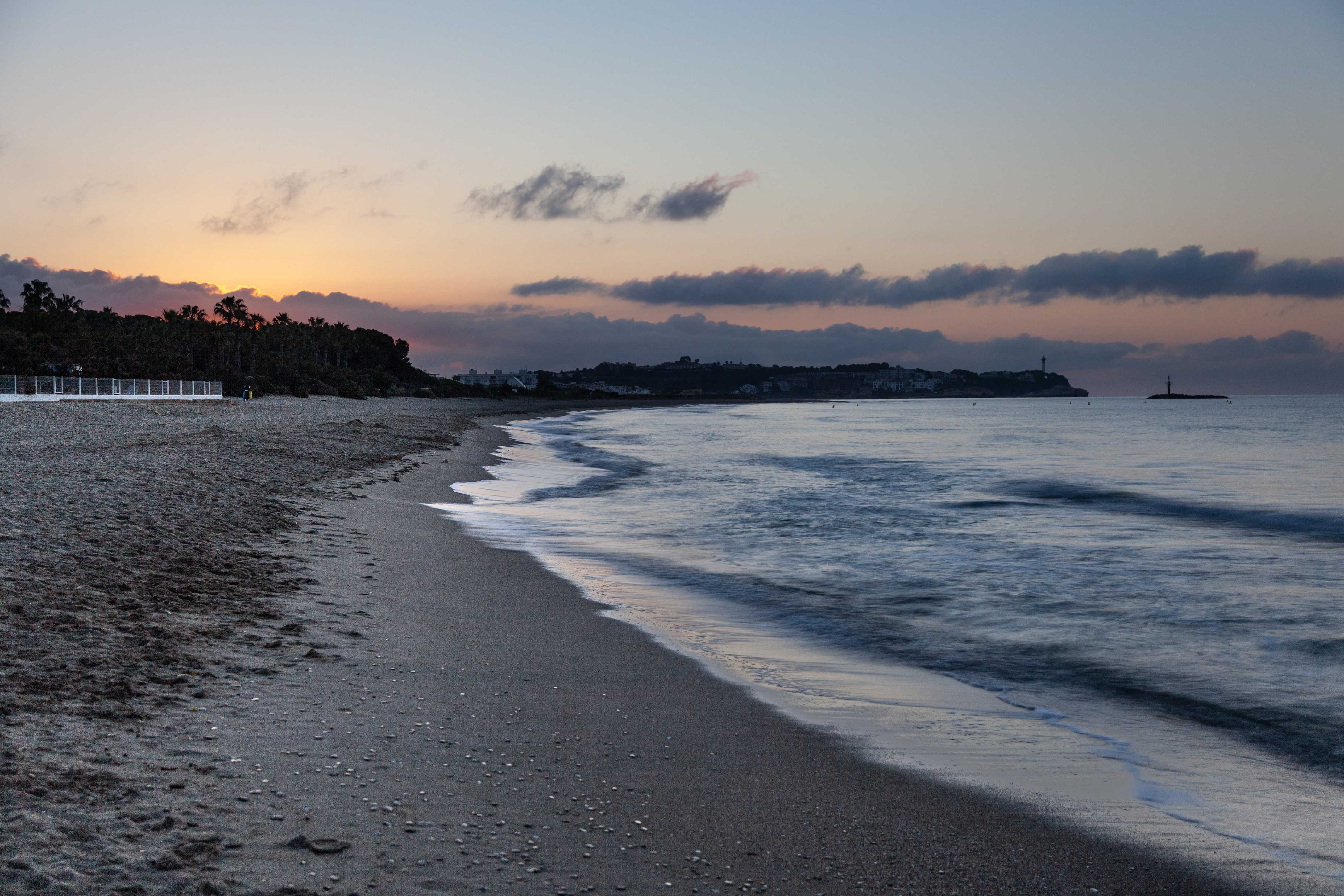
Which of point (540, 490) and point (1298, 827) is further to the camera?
point (540, 490)

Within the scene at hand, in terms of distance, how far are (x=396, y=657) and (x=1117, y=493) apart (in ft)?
76.5

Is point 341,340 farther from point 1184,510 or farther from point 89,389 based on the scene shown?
point 1184,510

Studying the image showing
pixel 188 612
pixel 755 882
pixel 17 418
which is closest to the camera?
pixel 755 882

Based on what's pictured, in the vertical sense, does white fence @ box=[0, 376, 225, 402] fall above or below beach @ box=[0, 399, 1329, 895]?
above

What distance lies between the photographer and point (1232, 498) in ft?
75.8

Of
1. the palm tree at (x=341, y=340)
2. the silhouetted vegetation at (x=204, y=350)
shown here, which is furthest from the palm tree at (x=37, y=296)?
the palm tree at (x=341, y=340)

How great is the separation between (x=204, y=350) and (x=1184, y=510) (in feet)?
326

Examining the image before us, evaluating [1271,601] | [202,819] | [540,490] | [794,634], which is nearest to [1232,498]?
[1271,601]

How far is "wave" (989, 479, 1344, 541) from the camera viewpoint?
17984mm

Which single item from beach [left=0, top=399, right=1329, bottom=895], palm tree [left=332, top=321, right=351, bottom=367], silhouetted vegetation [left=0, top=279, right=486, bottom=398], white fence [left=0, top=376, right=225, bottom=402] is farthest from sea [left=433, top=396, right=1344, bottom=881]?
palm tree [left=332, top=321, right=351, bottom=367]

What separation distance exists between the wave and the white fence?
45392 mm

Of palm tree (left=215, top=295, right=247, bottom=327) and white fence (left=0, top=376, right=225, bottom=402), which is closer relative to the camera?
white fence (left=0, top=376, right=225, bottom=402)

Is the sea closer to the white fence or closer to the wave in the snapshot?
the wave

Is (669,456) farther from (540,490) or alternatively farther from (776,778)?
(776,778)
